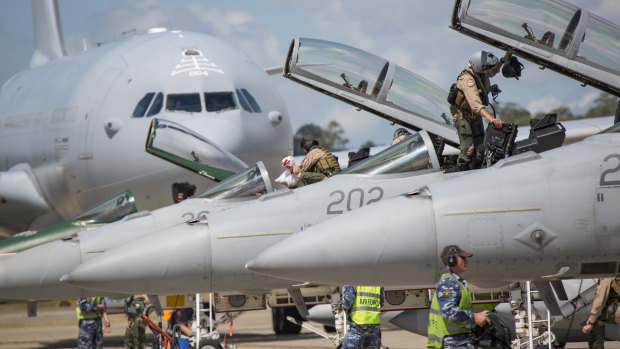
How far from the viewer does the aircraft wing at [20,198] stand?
1931 centimetres

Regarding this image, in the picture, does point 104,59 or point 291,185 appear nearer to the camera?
point 291,185

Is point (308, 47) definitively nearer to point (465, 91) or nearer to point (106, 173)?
point (465, 91)

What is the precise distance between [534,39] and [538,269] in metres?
2.62

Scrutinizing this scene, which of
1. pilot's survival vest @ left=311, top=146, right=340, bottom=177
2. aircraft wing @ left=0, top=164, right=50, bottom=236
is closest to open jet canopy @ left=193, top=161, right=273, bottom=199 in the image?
pilot's survival vest @ left=311, top=146, right=340, bottom=177

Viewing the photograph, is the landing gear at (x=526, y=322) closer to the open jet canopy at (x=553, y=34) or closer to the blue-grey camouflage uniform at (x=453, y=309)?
the open jet canopy at (x=553, y=34)

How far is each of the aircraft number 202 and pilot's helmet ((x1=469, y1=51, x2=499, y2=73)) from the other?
169 cm

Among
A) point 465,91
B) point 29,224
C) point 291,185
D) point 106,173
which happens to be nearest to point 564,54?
point 465,91

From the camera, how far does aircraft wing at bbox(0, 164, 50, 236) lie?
19.3m

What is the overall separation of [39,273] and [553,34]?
6528mm

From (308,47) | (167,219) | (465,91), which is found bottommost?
(167,219)

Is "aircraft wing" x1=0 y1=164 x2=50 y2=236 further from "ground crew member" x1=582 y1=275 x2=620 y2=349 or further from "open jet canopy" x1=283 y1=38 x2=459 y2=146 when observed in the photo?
"ground crew member" x1=582 y1=275 x2=620 y2=349

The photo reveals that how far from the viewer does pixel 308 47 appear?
1047cm

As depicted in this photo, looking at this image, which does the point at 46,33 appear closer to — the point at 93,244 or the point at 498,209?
the point at 93,244

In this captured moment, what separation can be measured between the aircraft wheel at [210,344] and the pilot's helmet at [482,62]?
5088 millimetres
